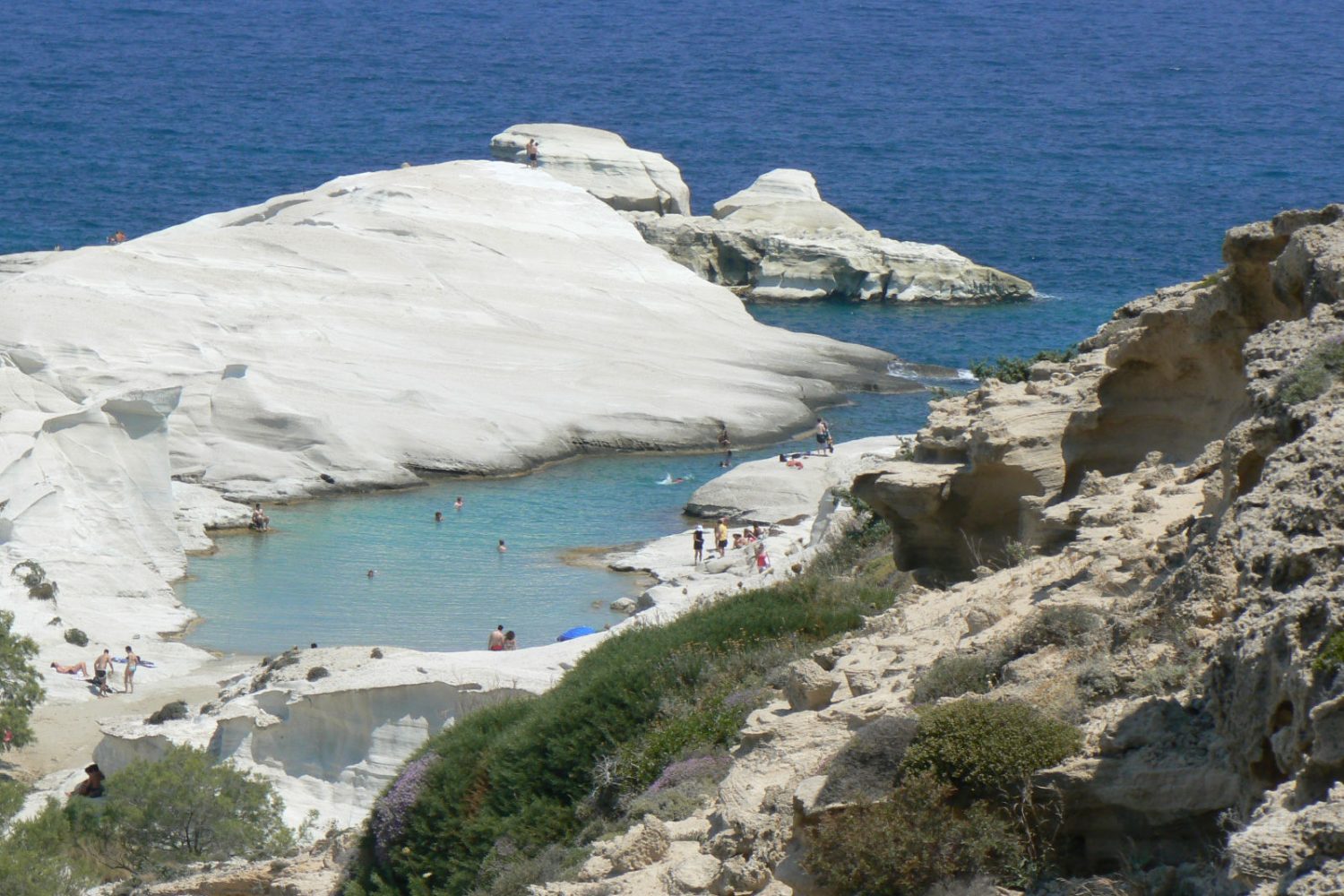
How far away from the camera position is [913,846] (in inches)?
349

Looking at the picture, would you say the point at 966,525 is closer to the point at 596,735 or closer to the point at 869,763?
the point at 596,735

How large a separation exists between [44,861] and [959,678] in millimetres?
10694

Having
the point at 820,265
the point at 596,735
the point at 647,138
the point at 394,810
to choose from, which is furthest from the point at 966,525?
the point at 647,138

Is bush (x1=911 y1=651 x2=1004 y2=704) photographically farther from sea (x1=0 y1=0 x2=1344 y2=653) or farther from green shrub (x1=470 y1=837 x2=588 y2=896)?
sea (x1=0 y1=0 x2=1344 y2=653)

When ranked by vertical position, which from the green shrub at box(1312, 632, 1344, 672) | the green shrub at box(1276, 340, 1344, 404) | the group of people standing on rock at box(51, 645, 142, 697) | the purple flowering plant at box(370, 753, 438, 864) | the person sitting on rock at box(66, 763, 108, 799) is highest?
the green shrub at box(1276, 340, 1344, 404)

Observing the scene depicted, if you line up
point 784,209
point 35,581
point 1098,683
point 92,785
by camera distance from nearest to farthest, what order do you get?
1. point 1098,683
2. point 92,785
3. point 35,581
4. point 784,209

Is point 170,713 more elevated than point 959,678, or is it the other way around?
point 959,678

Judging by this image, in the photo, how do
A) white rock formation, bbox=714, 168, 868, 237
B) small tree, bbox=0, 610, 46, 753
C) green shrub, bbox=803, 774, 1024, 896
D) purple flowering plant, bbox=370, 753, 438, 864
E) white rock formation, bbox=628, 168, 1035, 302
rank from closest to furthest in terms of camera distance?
1. green shrub, bbox=803, 774, 1024, 896
2. purple flowering plant, bbox=370, 753, 438, 864
3. small tree, bbox=0, 610, 46, 753
4. white rock formation, bbox=628, 168, 1035, 302
5. white rock formation, bbox=714, 168, 868, 237

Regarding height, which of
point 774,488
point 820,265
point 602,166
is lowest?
point 774,488

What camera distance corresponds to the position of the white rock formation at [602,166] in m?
81.4

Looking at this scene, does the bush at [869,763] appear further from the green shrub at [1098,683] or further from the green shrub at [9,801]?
the green shrub at [9,801]

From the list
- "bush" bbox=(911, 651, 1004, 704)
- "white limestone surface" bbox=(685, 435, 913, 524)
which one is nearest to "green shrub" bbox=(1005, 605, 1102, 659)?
"bush" bbox=(911, 651, 1004, 704)

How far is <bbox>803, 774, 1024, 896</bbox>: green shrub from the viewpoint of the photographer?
880 centimetres

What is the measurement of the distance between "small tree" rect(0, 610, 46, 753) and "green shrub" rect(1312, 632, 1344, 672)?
81.7ft
